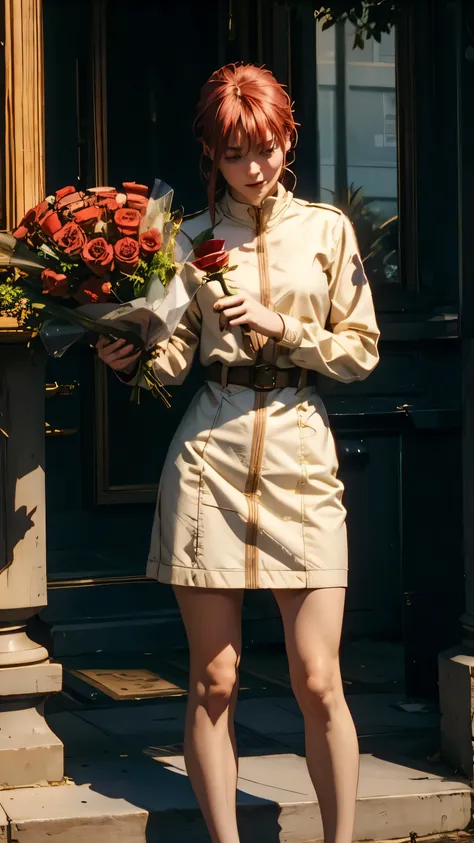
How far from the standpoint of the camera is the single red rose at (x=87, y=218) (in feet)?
12.2

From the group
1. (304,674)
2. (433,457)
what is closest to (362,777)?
(304,674)

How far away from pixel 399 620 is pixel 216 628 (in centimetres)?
298

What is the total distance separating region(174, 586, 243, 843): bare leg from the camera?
12.5ft

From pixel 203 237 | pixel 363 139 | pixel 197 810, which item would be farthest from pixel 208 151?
pixel 363 139

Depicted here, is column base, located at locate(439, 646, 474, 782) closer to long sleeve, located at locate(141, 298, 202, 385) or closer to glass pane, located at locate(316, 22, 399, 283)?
long sleeve, located at locate(141, 298, 202, 385)

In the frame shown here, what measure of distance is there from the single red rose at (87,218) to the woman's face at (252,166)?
372 millimetres

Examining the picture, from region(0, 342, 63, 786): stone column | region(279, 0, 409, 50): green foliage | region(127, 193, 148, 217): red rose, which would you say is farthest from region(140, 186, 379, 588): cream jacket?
region(279, 0, 409, 50): green foliage

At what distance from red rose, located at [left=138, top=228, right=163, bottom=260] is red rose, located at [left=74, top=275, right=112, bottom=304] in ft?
0.42

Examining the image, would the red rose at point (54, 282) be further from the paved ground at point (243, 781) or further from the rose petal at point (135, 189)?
the paved ground at point (243, 781)

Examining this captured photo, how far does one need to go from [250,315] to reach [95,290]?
412 mm

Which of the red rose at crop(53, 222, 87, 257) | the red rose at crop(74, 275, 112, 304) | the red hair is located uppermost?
the red hair

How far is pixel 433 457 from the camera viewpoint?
552 cm

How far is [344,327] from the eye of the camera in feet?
12.9

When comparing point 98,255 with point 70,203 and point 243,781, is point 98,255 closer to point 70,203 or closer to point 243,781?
point 70,203
